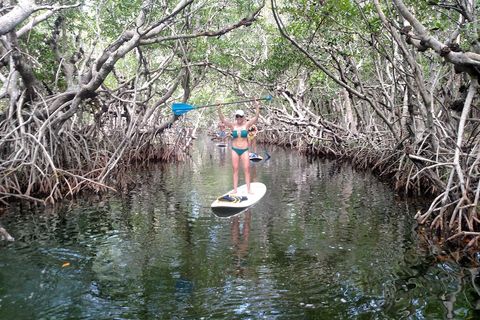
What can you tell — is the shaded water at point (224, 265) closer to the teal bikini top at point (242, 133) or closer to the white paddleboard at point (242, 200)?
the white paddleboard at point (242, 200)

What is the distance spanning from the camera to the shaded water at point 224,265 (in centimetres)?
416

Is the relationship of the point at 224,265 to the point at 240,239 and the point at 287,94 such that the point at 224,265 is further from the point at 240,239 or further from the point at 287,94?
the point at 287,94

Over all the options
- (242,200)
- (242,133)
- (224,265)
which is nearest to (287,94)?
(242,133)

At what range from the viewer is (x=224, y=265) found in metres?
5.27

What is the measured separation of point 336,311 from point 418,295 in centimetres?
97

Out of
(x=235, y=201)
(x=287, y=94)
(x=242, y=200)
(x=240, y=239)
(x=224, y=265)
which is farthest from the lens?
(x=287, y=94)


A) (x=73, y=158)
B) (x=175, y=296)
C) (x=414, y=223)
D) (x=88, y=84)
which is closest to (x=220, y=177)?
(x=73, y=158)

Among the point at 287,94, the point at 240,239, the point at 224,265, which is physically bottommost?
the point at 240,239

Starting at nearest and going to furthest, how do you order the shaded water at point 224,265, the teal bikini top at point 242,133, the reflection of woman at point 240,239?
1. the shaded water at point 224,265
2. the reflection of woman at point 240,239
3. the teal bikini top at point 242,133

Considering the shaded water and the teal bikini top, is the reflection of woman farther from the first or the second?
the teal bikini top

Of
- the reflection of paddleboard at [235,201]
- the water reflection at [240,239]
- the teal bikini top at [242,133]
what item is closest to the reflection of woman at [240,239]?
the water reflection at [240,239]

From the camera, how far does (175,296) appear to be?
4.39 metres

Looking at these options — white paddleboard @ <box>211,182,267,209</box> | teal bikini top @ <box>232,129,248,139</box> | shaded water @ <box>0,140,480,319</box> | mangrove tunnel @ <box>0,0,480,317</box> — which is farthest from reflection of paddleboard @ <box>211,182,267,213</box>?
mangrove tunnel @ <box>0,0,480,317</box>

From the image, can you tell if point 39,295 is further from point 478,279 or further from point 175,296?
point 478,279
